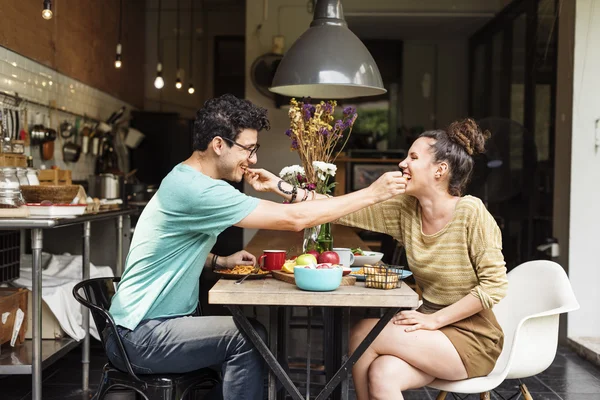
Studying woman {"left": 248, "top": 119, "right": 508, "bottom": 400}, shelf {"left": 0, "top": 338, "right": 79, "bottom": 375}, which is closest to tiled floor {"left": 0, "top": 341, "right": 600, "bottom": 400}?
shelf {"left": 0, "top": 338, "right": 79, "bottom": 375}

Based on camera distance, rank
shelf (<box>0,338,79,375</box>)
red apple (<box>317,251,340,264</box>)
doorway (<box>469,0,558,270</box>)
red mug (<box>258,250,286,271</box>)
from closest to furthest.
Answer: red apple (<box>317,251,340,264</box>)
red mug (<box>258,250,286,271</box>)
shelf (<box>0,338,79,375</box>)
doorway (<box>469,0,558,270</box>)

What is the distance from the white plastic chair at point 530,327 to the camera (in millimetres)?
2543

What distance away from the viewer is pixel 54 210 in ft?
12.3

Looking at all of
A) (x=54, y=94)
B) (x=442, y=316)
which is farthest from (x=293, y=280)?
(x=54, y=94)

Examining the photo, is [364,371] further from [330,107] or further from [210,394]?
[330,107]

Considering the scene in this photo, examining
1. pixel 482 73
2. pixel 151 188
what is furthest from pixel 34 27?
pixel 482 73

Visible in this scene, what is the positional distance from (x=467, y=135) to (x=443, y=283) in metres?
0.56

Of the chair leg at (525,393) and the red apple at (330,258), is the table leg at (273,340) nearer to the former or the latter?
the red apple at (330,258)

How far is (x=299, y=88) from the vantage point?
3.79m

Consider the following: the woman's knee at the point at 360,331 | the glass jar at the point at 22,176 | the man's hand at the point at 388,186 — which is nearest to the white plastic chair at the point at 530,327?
the woman's knee at the point at 360,331

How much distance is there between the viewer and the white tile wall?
17.5 ft

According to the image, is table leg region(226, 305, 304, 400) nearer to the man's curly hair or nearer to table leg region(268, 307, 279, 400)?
table leg region(268, 307, 279, 400)

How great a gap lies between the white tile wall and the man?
3.17 metres

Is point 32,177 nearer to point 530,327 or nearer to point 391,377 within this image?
point 391,377
